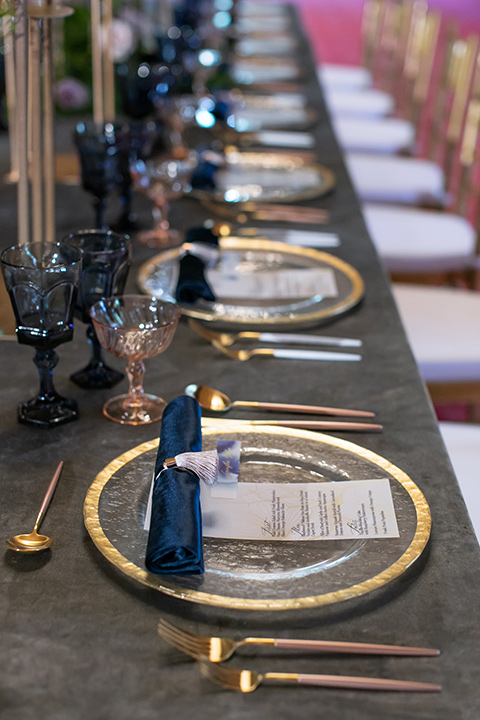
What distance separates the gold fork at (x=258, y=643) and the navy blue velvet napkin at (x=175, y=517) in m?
0.06

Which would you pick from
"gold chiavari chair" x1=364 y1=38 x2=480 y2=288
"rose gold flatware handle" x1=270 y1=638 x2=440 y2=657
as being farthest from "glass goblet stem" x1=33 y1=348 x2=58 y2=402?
"gold chiavari chair" x1=364 y1=38 x2=480 y2=288

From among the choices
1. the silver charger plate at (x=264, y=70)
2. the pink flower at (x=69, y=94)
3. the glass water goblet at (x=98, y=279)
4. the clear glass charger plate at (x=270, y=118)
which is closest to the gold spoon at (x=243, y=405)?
the glass water goblet at (x=98, y=279)

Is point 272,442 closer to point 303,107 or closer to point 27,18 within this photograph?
point 27,18

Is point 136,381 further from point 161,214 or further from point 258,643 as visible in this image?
point 161,214

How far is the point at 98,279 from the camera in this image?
1.07m

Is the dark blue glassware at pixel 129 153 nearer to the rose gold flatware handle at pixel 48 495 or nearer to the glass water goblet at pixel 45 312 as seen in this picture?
the glass water goblet at pixel 45 312

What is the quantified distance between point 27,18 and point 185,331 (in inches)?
19.1

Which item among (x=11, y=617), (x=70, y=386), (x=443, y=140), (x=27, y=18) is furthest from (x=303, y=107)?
(x=11, y=617)

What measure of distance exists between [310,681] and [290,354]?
62 cm

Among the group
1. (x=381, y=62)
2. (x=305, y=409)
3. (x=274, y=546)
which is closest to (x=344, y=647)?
(x=274, y=546)

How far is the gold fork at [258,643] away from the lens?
26.0 inches

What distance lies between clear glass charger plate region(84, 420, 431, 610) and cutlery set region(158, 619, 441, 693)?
41 mm

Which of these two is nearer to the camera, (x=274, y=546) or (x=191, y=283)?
(x=274, y=546)

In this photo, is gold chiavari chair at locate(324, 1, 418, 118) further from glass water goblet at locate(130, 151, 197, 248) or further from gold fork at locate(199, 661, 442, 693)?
gold fork at locate(199, 661, 442, 693)
